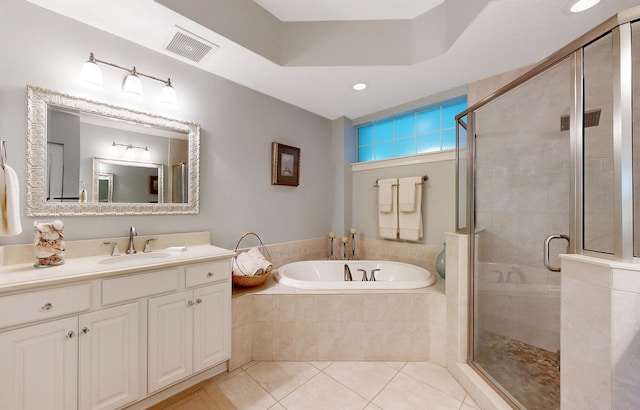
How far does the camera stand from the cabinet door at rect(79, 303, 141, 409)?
4.03 feet

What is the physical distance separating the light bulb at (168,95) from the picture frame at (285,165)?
3.32 feet

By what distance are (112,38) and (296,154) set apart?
1.78m

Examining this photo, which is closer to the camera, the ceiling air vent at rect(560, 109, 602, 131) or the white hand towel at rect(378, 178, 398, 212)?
the ceiling air vent at rect(560, 109, 602, 131)

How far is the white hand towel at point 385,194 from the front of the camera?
9.42 feet

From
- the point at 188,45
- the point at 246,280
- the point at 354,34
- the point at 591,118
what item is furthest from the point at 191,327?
the point at 354,34

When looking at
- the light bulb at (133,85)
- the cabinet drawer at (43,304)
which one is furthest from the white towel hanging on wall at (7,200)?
the light bulb at (133,85)

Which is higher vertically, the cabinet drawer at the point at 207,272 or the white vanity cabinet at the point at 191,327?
the cabinet drawer at the point at 207,272

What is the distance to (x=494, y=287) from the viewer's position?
1.91 metres

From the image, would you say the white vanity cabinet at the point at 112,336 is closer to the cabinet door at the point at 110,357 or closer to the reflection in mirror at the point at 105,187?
the cabinet door at the point at 110,357

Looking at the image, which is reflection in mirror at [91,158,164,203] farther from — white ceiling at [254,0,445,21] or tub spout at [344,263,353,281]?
tub spout at [344,263,353,281]

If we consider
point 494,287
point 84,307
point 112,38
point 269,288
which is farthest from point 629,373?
point 112,38

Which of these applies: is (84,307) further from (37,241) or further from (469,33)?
(469,33)

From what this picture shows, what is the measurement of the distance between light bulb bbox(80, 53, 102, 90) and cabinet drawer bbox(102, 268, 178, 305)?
128cm

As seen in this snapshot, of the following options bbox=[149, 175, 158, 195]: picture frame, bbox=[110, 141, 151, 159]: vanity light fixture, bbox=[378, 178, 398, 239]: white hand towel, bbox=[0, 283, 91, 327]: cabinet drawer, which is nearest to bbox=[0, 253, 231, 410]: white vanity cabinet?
bbox=[0, 283, 91, 327]: cabinet drawer
